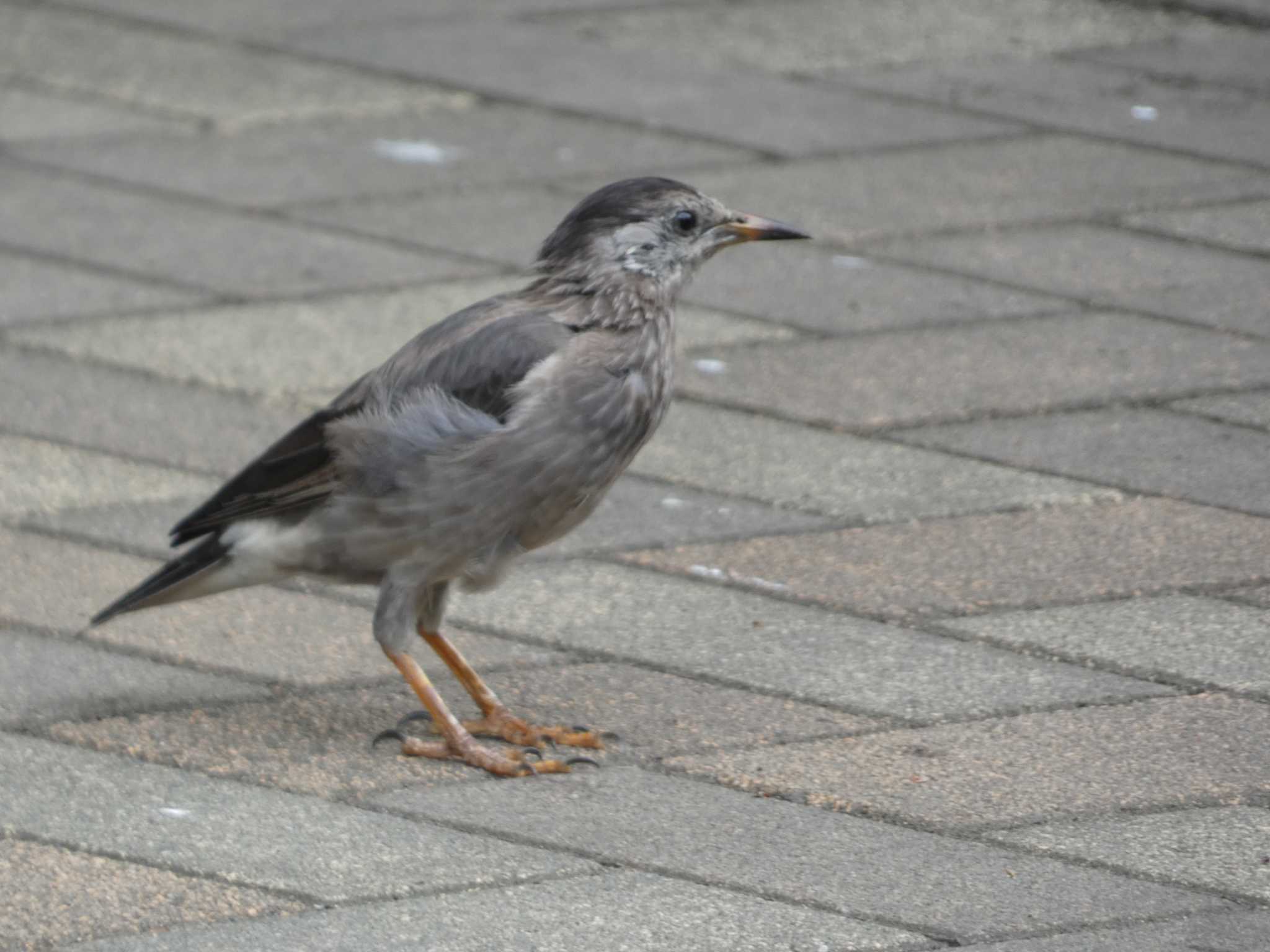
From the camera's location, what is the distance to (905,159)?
7746 millimetres

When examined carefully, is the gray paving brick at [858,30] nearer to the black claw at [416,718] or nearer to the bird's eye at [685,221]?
the bird's eye at [685,221]

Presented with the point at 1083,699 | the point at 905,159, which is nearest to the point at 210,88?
the point at 905,159

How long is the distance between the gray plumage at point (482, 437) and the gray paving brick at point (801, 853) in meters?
0.49

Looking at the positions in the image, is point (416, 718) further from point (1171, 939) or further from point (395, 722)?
point (1171, 939)

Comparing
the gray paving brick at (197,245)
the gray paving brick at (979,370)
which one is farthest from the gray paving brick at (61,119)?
the gray paving brick at (979,370)

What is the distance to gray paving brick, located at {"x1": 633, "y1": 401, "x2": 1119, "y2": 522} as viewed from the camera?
5531 mm

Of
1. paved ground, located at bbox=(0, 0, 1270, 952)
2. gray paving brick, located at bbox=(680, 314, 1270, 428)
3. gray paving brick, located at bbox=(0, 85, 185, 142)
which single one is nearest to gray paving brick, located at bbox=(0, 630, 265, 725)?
paved ground, located at bbox=(0, 0, 1270, 952)

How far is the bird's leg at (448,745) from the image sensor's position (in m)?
4.38

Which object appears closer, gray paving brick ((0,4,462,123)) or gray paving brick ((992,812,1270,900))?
gray paving brick ((992,812,1270,900))

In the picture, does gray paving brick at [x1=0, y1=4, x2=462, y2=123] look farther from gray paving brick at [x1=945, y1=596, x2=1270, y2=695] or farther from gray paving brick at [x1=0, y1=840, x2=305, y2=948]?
gray paving brick at [x1=0, y1=840, x2=305, y2=948]

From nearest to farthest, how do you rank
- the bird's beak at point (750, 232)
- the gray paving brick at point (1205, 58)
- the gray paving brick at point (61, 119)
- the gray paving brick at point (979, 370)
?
the bird's beak at point (750, 232)
the gray paving brick at point (979, 370)
the gray paving brick at point (61, 119)
the gray paving brick at point (1205, 58)

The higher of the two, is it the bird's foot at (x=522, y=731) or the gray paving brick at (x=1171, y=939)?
the gray paving brick at (x=1171, y=939)

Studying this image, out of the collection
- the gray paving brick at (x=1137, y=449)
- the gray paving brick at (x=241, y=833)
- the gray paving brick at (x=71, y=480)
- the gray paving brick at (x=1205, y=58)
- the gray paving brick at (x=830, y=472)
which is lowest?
the gray paving brick at (x=241, y=833)

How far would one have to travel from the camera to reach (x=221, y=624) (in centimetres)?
504
